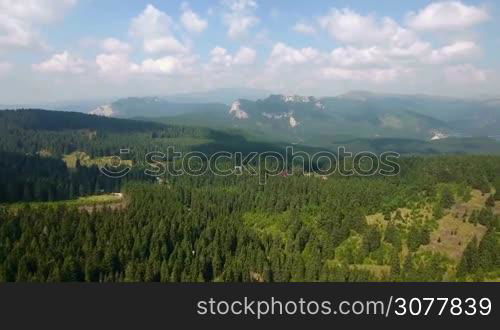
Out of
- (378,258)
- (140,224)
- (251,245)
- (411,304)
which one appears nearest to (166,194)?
(140,224)

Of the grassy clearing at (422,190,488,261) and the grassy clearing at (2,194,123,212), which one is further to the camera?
the grassy clearing at (2,194,123,212)

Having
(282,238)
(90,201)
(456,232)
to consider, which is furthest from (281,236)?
(90,201)

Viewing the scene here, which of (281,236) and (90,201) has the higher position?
(90,201)

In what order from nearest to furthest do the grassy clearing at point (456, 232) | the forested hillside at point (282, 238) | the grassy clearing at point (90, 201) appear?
the forested hillside at point (282, 238) → the grassy clearing at point (456, 232) → the grassy clearing at point (90, 201)

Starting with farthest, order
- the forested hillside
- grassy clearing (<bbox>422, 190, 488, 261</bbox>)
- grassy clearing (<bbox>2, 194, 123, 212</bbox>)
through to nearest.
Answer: grassy clearing (<bbox>2, 194, 123, 212</bbox>) < grassy clearing (<bbox>422, 190, 488, 261</bbox>) < the forested hillside

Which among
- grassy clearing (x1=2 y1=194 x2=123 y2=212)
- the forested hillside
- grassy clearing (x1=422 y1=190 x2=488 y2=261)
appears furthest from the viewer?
grassy clearing (x1=2 y1=194 x2=123 y2=212)

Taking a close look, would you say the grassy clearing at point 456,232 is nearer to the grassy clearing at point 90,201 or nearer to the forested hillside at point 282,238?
the forested hillside at point 282,238

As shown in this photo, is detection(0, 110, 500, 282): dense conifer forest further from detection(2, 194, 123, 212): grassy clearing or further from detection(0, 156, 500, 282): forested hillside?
detection(2, 194, 123, 212): grassy clearing

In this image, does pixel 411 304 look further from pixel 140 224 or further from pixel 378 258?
pixel 140 224

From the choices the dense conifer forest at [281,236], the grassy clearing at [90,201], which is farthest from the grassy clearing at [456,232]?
the grassy clearing at [90,201]

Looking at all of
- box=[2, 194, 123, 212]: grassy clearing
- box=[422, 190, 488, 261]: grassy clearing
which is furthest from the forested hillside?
box=[2, 194, 123, 212]: grassy clearing

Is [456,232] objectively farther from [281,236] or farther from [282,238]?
[281,236]
